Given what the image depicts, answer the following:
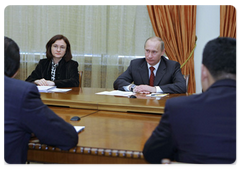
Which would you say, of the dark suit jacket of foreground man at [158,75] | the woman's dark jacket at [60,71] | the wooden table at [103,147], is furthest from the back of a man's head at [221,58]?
the woman's dark jacket at [60,71]

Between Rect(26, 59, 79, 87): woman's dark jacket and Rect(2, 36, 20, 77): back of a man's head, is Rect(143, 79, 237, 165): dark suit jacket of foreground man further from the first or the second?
Rect(26, 59, 79, 87): woman's dark jacket

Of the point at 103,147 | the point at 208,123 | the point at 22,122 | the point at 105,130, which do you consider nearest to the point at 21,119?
the point at 22,122

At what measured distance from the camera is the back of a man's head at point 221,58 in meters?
1.37

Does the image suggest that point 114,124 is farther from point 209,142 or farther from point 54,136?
point 209,142

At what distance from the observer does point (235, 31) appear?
4.87 metres

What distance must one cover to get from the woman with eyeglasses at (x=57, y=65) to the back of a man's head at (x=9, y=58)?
2.73 meters

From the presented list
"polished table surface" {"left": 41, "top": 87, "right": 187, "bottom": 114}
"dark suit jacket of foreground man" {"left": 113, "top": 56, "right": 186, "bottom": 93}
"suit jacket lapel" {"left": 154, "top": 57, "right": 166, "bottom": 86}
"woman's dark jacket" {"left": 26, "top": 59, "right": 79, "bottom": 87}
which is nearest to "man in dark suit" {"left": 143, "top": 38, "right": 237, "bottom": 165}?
"polished table surface" {"left": 41, "top": 87, "right": 187, "bottom": 114}

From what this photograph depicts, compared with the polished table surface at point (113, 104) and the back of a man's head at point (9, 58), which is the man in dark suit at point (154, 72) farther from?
the back of a man's head at point (9, 58)

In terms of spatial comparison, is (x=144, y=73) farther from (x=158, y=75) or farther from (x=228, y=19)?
(x=228, y=19)

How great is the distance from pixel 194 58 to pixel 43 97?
301 centimetres

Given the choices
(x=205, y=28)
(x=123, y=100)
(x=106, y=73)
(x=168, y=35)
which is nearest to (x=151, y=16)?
(x=168, y=35)

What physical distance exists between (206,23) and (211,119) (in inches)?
157

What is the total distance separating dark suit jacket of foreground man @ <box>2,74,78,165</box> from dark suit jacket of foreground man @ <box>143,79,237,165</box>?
1.96 feet

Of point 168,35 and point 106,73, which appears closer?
point 168,35
